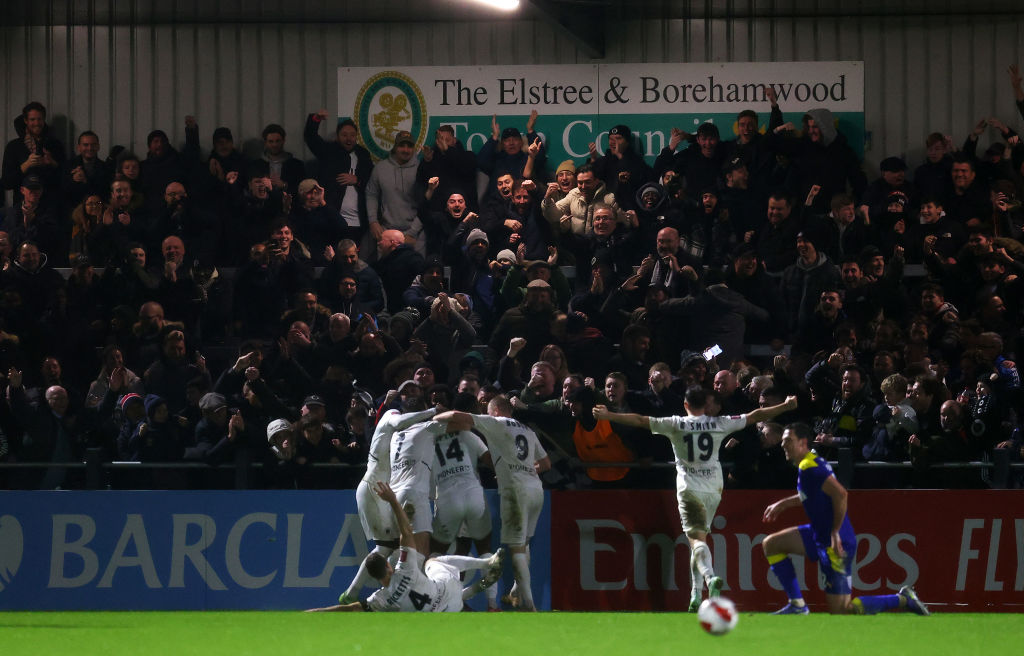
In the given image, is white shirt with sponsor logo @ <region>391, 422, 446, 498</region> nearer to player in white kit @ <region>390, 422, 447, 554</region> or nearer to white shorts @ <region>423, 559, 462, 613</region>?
player in white kit @ <region>390, 422, 447, 554</region>

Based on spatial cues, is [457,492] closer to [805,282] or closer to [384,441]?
[384,441]

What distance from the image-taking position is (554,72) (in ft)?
63.9

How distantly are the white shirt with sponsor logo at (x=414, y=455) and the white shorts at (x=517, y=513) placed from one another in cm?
72

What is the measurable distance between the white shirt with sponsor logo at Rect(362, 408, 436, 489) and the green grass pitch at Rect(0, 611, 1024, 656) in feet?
5.78

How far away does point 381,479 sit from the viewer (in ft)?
41.5

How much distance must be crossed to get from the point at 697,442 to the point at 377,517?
289 cm

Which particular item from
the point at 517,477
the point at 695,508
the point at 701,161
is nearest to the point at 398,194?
the point at 701,161

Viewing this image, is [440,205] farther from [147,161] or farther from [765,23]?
[765,23]

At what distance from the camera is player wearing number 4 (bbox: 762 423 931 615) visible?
11.1 metres

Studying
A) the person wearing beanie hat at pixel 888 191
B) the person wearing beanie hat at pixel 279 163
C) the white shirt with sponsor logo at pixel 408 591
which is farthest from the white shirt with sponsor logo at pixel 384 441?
the person wearing beanie hat at pixel 888 191

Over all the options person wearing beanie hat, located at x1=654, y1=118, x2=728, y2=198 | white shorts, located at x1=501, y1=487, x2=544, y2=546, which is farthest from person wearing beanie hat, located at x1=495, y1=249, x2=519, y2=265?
white shorts, located at x1=501, y1=487, x2=544, y2=546

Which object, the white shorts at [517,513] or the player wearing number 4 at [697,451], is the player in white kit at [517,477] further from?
the player wearing number 4 at [697,451]

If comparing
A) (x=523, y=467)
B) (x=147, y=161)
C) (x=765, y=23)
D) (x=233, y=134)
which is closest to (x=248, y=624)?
(x=523, y=467)

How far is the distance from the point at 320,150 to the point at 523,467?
728 centimetres
